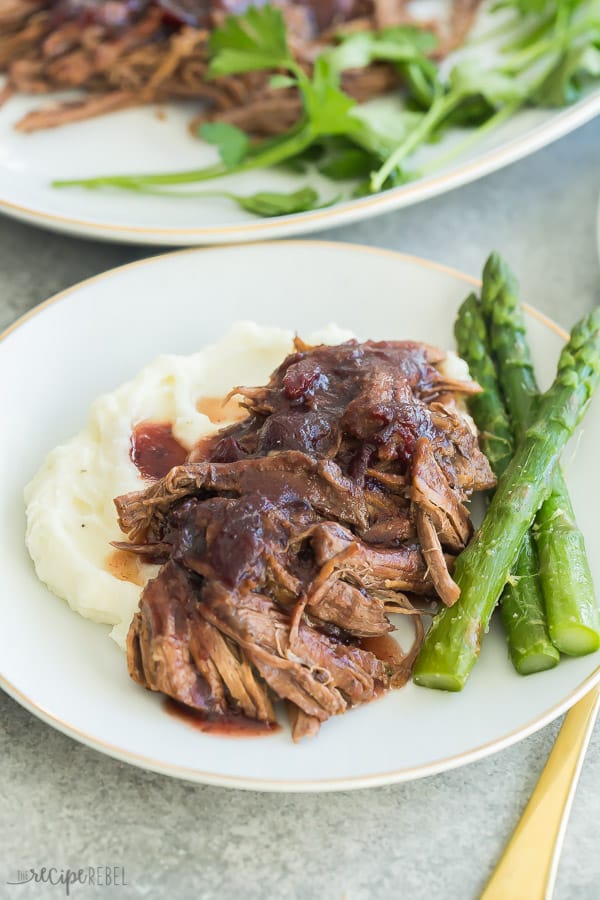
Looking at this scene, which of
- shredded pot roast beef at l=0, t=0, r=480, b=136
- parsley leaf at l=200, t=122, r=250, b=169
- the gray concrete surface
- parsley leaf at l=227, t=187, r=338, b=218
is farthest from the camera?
shredded pot roast beef at l=0, t=0, r=480, b=136

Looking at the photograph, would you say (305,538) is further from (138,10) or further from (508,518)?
(138,10)

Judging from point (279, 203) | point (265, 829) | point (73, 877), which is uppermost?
point (279, 203)

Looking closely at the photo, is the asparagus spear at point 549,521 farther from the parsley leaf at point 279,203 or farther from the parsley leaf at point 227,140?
the parsley leaf at point 227,140

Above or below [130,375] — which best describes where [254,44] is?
above

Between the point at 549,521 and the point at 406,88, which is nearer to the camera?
the point at 549,521

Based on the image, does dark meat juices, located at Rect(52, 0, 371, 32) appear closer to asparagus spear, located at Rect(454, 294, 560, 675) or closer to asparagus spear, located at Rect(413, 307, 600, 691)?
asparagus spear, located at Rect(454, 294, 560, 675)

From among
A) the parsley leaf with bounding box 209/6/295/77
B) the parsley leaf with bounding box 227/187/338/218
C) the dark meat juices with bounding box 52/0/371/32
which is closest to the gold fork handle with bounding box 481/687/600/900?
the parsley leaf with bounding box 227/187/338/218

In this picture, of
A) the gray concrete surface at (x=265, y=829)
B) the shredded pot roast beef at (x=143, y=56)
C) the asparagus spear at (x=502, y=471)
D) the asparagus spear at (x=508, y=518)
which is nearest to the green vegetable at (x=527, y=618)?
the asparagus spear at (x=502, y=471)

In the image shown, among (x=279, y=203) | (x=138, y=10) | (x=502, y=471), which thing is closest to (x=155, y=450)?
(x=502, y=471)
